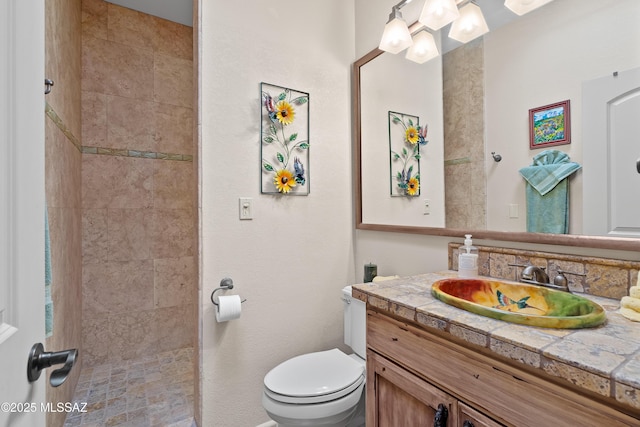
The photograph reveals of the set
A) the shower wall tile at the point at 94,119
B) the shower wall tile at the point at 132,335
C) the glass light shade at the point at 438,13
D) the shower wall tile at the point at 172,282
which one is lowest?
the shower wall tile at the point at 132,335

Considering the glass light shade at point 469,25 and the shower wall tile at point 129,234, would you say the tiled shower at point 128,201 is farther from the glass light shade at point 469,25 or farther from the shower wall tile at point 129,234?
the glass light shade at point 469,25

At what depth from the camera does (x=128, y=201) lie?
2.52 meters

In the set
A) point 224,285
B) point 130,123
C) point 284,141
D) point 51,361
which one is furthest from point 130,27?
point 51,361

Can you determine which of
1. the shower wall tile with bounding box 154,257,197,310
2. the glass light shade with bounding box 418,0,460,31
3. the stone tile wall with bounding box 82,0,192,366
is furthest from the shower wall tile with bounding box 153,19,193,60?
the glass light shade with bounding box 418,0,460,31

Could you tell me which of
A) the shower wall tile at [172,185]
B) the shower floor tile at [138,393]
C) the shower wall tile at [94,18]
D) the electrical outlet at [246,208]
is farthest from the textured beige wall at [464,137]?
the shower wall tile at [94,18]

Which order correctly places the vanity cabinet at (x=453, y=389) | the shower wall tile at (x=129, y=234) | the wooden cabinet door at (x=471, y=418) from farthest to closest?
the shower wall tile at (x=129, y=234) → the wooden cabinet door at (x=471, y=418) → the vanity cabinet at (x=453, y=389)

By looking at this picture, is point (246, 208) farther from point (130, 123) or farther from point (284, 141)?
point (130, 123)

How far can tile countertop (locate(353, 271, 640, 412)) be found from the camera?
1.71ft

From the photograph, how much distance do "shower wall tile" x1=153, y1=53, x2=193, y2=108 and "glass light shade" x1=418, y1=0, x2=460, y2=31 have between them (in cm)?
219

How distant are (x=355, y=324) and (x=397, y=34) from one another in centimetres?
156

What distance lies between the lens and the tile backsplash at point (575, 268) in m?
0.93

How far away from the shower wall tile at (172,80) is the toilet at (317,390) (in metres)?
2.43

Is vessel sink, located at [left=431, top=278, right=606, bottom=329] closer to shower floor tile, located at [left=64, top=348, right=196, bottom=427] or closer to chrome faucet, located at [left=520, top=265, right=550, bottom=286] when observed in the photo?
chrome faucet, located at [left=520, top=265, right=550, bottom=286]
